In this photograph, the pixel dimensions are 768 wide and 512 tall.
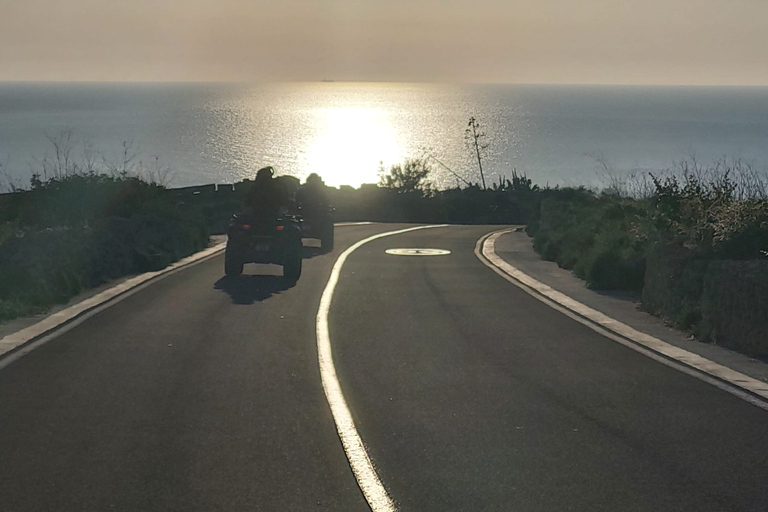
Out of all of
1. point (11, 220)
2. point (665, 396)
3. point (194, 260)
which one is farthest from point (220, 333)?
point (11, 220)

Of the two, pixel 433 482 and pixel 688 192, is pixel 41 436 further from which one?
pixel 688 192

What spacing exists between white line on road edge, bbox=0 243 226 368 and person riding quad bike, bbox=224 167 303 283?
5.50 ft

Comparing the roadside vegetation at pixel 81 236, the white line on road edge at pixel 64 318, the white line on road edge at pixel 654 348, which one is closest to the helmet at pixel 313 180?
the roadside vegetation at pixel 81 236

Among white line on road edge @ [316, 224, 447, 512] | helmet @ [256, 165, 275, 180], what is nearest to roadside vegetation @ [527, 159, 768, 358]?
white line on road edge @ [316, 224, 447, 512]

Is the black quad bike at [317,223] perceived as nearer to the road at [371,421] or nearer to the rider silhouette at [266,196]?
the rider silhouette at [266,196]

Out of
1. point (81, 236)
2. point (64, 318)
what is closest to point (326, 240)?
point (81, 236)

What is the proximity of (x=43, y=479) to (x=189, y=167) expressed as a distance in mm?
142801

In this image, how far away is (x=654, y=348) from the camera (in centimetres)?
1140

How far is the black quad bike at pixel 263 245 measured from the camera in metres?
18.4

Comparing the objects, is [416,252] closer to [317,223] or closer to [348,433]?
[317,223]

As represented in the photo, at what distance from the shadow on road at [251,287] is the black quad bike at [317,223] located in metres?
6.64

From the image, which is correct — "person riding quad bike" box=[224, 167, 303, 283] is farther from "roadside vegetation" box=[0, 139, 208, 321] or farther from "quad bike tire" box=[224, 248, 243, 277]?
"roadside vegetation" box=[0, 139, 208, 321]

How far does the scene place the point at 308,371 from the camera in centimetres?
1007

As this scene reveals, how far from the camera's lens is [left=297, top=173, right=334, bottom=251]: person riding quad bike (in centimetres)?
2570
